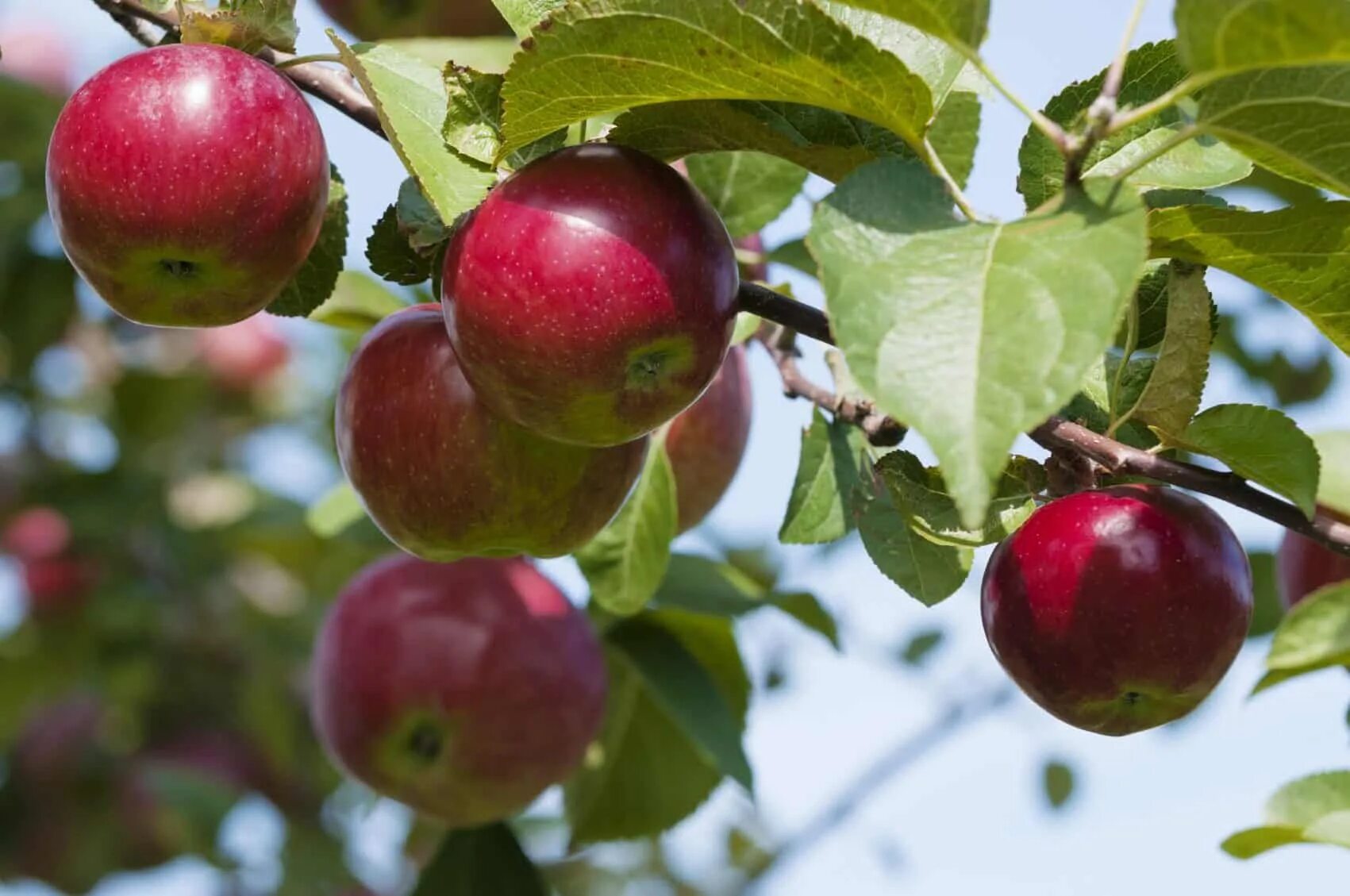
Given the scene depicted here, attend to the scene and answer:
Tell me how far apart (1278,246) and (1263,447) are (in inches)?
5.5

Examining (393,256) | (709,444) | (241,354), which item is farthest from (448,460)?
(241,354)

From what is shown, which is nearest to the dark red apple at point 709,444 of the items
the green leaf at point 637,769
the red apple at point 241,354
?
the green leaf at point 637,769

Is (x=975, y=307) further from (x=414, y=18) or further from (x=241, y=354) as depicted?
(x=241, y=354)

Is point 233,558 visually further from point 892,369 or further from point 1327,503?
point 892,369

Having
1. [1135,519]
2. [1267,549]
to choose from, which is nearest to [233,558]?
[1267,549]

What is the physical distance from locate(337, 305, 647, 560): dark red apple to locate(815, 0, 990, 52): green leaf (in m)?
0.50

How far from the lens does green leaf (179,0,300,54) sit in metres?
1.19

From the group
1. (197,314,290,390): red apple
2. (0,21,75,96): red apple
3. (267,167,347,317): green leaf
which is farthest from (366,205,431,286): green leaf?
(0,21,75,96): red apple

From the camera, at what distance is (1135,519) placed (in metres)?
1.12

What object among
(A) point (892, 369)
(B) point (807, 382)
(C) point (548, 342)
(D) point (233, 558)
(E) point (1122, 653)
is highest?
(A) point (892, 369)

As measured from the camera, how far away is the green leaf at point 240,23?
1188 mm

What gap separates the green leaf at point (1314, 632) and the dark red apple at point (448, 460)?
54 cm

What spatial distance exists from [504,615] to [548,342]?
1.02 m

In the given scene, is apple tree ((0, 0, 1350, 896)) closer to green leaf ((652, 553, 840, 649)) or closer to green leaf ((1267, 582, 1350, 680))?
green leaf ((1267, 582, 1350, 680))
